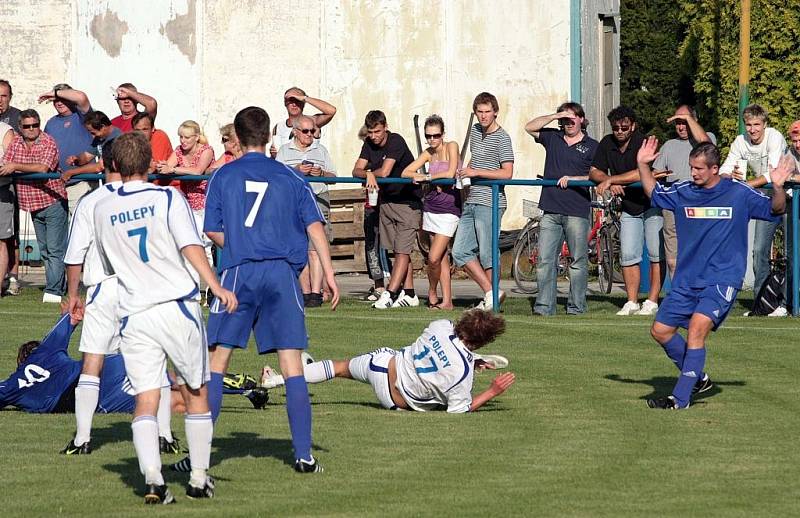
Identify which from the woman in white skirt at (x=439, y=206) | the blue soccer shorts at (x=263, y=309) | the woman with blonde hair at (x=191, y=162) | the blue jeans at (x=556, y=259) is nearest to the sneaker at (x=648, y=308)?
the blue jeans at (x=556, y=259)

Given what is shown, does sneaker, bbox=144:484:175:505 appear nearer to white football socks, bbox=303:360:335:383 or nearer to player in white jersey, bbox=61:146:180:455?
player in white jersey, bbox=61:146:180:455

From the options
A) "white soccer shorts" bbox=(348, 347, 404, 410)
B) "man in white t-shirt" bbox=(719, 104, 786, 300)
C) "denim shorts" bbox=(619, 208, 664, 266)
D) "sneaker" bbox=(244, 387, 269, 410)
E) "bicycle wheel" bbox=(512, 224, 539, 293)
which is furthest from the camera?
"bicycle wheel" bbox=(512, 224, 539, 293)

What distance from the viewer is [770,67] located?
82.8 ft

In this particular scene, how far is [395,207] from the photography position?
1719 centimetres

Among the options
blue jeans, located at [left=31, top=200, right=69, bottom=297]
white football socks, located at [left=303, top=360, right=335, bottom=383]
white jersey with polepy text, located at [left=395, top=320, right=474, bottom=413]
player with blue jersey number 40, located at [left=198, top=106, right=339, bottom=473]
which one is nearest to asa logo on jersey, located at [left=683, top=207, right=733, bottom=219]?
white jersey with polepy text, located at [left=395, top=320, right=474, bottom=413]

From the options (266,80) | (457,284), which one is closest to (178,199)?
(457,284)

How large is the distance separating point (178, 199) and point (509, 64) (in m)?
17.2

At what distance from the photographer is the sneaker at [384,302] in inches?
674

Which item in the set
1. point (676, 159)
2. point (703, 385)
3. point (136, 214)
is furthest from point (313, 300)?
point (136, 214)

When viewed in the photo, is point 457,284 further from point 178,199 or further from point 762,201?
point 178,199

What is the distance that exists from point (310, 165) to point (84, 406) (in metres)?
8.27

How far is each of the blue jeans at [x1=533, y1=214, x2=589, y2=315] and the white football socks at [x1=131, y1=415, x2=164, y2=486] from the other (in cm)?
910

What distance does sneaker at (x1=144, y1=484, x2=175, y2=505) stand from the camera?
7625 mm

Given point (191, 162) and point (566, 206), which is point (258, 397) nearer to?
point (566, 206)
